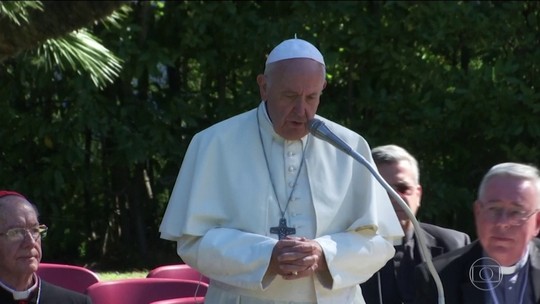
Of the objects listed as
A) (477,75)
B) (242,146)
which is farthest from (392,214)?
(477,75)

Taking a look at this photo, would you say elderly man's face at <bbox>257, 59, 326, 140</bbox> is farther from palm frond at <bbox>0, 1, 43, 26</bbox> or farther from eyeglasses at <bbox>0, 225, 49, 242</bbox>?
palm frond at <bbox>0, 1, 43, 26</bbox>

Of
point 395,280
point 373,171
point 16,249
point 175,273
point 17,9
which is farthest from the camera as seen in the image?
point 17,9

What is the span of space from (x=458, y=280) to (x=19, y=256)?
1.68 m

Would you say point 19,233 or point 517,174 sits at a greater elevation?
point 517,174

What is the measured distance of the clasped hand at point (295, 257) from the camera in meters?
3.31

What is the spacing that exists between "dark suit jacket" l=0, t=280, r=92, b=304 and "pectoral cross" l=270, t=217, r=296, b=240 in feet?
4.00

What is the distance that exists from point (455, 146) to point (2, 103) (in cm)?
373

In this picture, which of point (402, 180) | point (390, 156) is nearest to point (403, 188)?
point (402, 180)

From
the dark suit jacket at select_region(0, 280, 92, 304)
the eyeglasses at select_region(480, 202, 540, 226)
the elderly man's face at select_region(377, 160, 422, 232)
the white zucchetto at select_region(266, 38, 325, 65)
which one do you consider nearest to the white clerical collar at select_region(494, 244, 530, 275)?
the eyeglasses at select_region(480, 202, 540, 226)

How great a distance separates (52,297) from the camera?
14.4 ft

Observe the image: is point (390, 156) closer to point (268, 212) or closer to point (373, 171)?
point (268, 212)

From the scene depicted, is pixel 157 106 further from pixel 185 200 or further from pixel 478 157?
pixel 185 200

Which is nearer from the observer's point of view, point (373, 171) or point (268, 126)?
point (373, 171)

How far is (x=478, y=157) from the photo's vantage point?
31.4 ft
